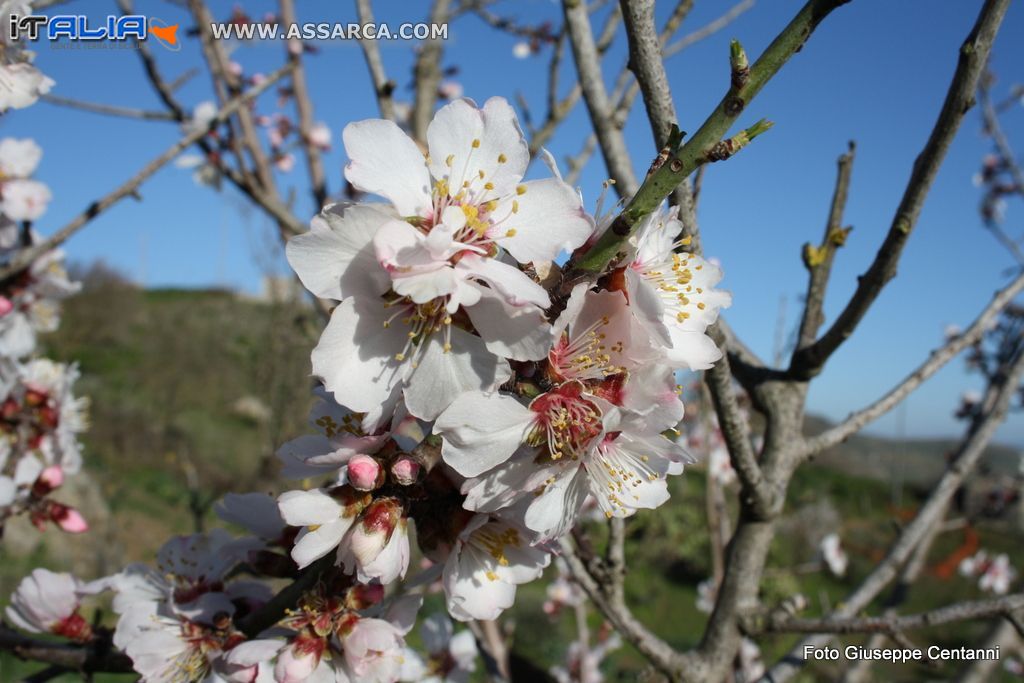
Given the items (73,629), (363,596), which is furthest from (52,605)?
(363,596)

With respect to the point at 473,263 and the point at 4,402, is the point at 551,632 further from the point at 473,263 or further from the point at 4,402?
the point at 473,263

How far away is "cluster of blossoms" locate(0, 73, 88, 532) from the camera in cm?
181

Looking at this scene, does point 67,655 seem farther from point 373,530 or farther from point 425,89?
point 425,89

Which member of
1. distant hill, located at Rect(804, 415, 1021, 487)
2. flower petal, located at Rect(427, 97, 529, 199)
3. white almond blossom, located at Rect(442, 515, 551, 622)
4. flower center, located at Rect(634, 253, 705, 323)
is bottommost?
distant hill, located at Rect(804, 415, 1021, 487)

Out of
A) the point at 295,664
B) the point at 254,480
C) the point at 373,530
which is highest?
the point at 373,530

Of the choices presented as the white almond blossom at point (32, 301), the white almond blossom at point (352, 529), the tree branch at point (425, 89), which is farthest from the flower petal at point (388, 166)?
the white almond blossom at point (32, 301)

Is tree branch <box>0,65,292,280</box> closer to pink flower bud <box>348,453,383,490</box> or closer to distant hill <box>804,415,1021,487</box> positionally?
pink flower bud <box>348,453,383,490</box>

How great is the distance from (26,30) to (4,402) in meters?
1.11

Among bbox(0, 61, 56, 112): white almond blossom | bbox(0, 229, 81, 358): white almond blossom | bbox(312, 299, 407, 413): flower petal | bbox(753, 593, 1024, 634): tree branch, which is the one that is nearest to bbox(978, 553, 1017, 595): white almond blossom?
bbox(753, 593, 1024, 634): tree branch

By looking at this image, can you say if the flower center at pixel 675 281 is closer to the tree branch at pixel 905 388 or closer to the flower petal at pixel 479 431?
the flower petal at pixel 479 431

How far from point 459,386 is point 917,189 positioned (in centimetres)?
89

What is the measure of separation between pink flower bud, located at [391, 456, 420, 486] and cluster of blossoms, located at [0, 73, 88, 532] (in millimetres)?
1374

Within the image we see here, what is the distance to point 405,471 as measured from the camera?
843 millimetres

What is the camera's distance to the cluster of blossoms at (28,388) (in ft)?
5.94
